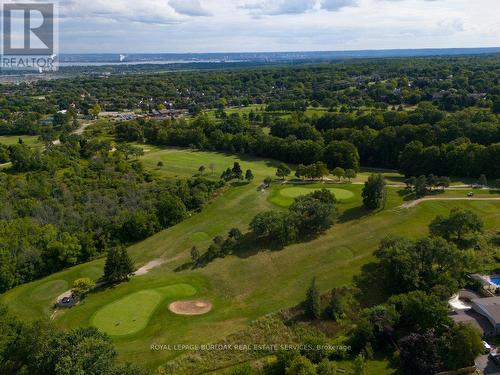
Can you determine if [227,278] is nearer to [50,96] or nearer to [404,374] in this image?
[404,374]

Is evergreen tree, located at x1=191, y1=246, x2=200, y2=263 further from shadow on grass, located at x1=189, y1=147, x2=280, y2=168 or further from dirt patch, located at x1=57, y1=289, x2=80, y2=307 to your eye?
shadow on grass, located at x1=189, y1=147, x2=280, y2=168

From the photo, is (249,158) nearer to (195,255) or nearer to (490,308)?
(195,255)

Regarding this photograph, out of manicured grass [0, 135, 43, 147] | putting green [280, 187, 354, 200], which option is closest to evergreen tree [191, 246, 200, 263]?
putting green [280, 187, 354, 200]

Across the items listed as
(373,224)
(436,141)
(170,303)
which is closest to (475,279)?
(373,224)

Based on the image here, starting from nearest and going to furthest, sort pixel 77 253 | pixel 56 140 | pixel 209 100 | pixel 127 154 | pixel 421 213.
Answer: pixel 77 253 < pixel 421 213 < pixel 127 154 < pixel 56 140 < pixel 209 100

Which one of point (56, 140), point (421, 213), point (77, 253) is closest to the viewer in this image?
point (77, 253)

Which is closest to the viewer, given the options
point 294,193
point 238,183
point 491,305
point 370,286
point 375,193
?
point 491,305

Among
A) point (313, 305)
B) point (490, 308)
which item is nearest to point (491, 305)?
point (490, 308)
